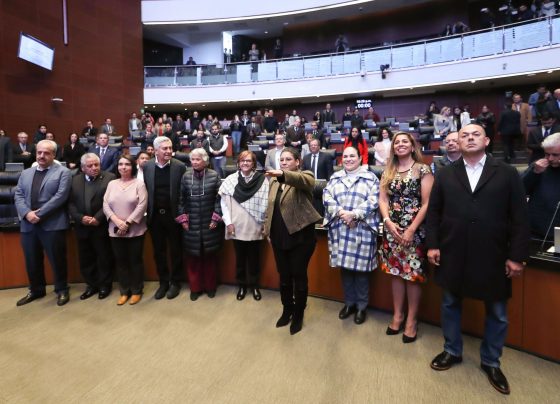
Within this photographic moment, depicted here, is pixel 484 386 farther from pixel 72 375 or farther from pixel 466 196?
pixel 72 375

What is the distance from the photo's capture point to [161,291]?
3.23 meters

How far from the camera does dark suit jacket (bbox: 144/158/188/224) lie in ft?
10.2

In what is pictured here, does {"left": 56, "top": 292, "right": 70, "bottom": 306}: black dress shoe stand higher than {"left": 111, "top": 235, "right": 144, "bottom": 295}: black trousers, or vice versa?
{"left": 111, "top": 235, "right": 144, "bottom": 295}: black trousers

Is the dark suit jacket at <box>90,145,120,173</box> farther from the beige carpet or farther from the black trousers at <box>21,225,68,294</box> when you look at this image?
the beige carpet

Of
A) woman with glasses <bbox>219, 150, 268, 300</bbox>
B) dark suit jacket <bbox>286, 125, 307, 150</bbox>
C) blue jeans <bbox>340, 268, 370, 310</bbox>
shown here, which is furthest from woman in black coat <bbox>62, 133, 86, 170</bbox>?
blue jeans <bbox>340, 268, 370, 310</bbox>

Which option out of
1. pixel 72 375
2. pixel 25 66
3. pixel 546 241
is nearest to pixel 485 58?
pixel 546 241

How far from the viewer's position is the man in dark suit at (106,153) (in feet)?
17.1

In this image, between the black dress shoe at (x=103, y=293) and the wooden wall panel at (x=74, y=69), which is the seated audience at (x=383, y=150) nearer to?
the black dress shoe at (x=103, y=293)

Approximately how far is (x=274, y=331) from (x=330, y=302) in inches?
28.9

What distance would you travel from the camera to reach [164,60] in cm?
1636

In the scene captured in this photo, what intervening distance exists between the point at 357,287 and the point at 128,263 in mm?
2045

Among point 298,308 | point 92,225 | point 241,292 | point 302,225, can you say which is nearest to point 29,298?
point 92,225

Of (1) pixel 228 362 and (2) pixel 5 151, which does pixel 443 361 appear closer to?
(1) pixel 228 362

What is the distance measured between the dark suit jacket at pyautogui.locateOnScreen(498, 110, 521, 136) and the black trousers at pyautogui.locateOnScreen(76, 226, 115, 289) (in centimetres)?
737
